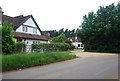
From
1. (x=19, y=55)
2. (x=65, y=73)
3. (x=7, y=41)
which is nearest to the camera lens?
(x=65, y=73)

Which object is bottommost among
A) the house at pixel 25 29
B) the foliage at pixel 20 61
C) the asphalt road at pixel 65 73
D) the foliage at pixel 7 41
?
the asphalt road at pixel 65 73

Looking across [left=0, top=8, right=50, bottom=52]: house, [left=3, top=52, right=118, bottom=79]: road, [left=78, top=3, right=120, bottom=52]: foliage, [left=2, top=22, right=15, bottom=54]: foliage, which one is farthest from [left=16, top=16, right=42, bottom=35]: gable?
[left=3, top=52, right=118, bottom=79]: road

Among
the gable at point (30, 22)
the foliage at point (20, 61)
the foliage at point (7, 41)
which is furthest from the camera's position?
the gable at point (30, 22)

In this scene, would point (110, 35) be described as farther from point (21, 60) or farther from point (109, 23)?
point (21, 60)

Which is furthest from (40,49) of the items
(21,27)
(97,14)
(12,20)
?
(97,14)

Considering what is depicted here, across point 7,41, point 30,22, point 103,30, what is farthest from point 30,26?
point 103,30

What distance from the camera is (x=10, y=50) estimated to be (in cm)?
1648

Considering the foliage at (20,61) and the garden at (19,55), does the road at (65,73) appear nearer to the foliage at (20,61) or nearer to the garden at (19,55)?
the foliage at (20,61)

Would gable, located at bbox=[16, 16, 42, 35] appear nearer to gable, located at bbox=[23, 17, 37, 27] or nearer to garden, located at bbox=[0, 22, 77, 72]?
gable, located at bbox=[23, 17, 37, 27]

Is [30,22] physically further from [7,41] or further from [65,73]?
[65,73]

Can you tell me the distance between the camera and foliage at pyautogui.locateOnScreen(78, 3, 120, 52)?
33.1 meters

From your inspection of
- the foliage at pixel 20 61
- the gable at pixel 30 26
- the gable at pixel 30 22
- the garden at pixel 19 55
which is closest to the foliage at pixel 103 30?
the gable at pixel 30 26

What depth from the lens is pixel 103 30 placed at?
3328 cm

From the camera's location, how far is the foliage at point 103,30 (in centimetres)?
3309
